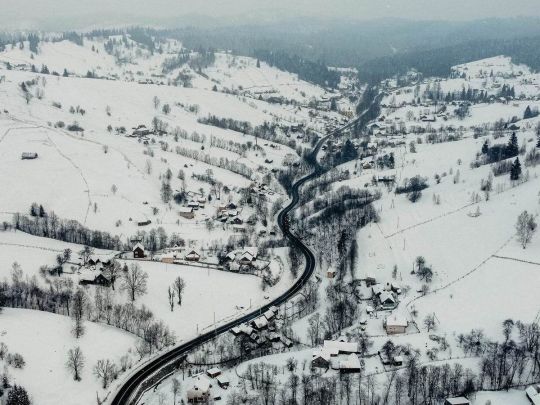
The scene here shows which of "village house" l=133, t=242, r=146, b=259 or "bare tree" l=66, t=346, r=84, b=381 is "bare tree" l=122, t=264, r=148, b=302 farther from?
"bare tree" l=66, t=346, r=84, b=381

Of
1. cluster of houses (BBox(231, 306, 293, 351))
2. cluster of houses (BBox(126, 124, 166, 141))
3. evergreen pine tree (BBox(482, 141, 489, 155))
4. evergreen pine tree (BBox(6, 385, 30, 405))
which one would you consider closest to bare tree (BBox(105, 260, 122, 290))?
cluster of houses (BBox(231, 306, 293, 351))

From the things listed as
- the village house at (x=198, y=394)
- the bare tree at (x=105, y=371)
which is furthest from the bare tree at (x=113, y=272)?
the village house at (x=198, y=394)

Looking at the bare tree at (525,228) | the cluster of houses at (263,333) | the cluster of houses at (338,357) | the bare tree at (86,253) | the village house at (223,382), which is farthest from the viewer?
the bare tree at (86,253)

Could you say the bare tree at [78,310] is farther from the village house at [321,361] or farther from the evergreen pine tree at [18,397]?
the village house at [321,361]

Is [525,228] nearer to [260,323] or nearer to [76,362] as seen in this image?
[260,323]

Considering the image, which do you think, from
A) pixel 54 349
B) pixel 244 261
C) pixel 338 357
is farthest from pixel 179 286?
pixel 338 357

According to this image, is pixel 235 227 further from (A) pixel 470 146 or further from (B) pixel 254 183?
(A) pixel 470 146

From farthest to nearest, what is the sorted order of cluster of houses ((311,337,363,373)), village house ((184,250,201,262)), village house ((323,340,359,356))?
1. village house ((184,250,201,262))
2. village house ((323,340,359,356))
3. cluster of houses ((311,337,363,373))

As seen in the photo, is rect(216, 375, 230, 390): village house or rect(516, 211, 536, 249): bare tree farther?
rect(516, 211, 536, 249): bare tree
